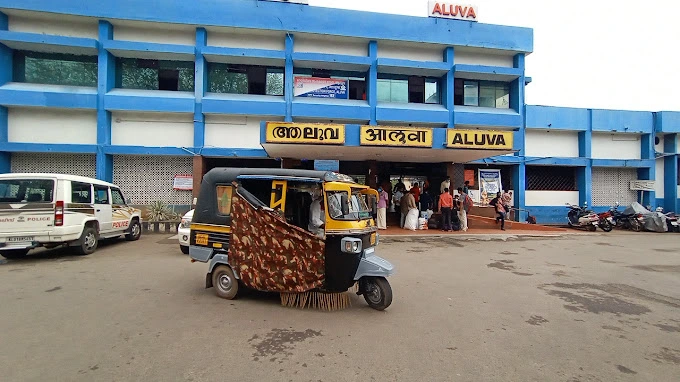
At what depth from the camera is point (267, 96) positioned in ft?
53.1

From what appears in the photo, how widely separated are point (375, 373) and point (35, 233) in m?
8.49

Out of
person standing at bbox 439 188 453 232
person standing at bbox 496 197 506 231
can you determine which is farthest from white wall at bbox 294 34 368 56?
person standing at bbox 496 197 506 231

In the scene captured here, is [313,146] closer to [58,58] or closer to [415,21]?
[415,21]

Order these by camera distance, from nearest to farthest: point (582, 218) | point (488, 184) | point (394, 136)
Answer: point (394, 136)
point (582, 218)
point (488, 184)

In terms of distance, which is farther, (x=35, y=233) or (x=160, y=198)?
(x=160, y=198)

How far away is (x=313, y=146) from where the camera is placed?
1188 centimetres

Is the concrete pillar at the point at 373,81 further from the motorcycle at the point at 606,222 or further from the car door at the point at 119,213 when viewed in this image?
the motorcycle at the point at 606,222

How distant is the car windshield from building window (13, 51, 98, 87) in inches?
638

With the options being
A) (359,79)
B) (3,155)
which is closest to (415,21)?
(359,79)

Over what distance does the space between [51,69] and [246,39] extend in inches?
351

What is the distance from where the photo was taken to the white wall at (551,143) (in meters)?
18.3

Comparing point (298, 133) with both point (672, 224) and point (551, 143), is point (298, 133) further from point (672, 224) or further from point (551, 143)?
point (672, 224)

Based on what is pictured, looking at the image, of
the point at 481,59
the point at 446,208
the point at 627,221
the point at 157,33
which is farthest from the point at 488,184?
the point at 157,33

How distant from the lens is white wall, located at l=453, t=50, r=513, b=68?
1792 centimetres
